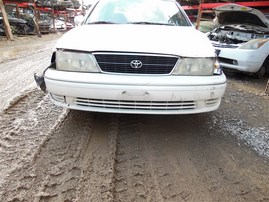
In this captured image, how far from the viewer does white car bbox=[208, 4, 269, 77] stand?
5.30 m

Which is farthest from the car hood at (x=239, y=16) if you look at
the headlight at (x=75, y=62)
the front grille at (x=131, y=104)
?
the headlight at (x=75, y=62)

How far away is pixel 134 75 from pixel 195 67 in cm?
62

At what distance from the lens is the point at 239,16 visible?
22.9 ft

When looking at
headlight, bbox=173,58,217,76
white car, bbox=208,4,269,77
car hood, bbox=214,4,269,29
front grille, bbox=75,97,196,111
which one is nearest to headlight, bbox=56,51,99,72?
front grille, bbox=75,97,196,111

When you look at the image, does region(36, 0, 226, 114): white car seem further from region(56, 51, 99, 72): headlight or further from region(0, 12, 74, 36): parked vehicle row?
region(0, 12, 74, 36): parked vehicle row

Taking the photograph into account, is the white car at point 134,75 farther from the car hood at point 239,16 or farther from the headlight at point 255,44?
the car hood at point 239,16

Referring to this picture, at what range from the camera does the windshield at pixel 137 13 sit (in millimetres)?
3559

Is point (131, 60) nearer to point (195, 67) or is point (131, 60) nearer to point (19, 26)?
point (195, 67)

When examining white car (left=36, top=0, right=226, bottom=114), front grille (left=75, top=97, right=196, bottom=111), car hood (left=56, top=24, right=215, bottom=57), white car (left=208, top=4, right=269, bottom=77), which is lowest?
white car (left=208, top=4, right=269, bottom=77)

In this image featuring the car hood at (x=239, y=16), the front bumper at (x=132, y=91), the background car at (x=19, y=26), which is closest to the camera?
the front bumper at (x=132, y=91)

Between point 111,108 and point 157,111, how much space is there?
448mm

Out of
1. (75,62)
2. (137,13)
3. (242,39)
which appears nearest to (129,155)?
(75,62)

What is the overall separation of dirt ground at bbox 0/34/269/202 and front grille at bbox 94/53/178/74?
0.72 meters

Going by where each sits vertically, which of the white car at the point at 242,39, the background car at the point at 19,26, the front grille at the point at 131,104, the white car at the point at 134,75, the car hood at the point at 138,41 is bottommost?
the background car at the point at 19,26
